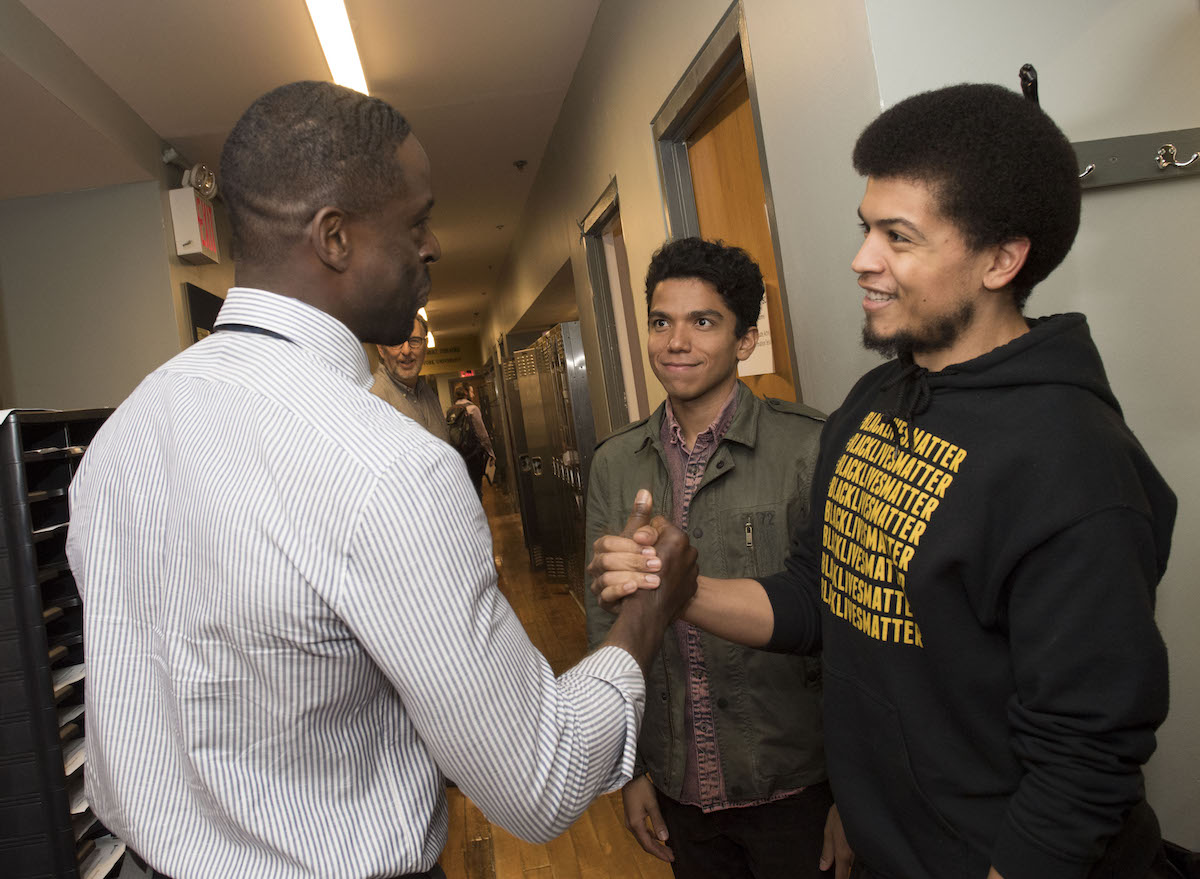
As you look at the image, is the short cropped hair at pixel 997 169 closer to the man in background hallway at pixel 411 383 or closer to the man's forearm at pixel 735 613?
the man's forearm at pixel 735 613

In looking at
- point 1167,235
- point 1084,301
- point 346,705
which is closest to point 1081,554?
point 346,705

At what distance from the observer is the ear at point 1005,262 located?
1.07 m

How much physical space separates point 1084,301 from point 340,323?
1.54 metres

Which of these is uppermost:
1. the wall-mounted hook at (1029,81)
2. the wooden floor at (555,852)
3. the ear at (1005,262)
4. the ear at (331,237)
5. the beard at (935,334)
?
the wall-mounted hook at (1029,81)

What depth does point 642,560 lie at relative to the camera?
131 centimetres

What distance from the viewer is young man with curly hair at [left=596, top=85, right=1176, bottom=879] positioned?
90 centimetres

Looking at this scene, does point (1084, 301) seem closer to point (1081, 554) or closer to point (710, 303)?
point (710, 303)

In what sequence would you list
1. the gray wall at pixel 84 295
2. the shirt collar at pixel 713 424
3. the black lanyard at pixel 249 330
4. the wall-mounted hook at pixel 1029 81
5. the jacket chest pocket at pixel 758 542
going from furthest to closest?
the gray wall at pixel 84 295 < the shirt collar at pixel 713 424 < the jacket chest pocket at pixel 758 542 < the wall-mounted hook at pixel 1029 81 < the black lanyard at pixel 249 330

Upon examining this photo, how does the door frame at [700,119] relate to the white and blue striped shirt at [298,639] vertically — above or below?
above

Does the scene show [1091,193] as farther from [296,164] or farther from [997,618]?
[296,164]

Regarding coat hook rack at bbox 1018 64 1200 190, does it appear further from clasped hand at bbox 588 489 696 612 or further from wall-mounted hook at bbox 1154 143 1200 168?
clasped hand at bbox 588 489 696 612

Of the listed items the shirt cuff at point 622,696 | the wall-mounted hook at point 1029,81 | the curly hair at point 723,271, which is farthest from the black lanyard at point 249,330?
the wall-mounted hook at point 1029,81

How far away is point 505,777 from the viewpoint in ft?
2.90

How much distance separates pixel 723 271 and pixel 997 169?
3.09 feet
